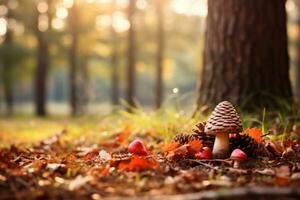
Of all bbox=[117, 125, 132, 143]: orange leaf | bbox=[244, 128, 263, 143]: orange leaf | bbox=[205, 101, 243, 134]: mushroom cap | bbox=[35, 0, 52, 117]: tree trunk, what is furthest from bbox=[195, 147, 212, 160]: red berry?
bbox=[35, 0, 52, 117]: tree trunk

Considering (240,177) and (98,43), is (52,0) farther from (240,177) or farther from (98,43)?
(240,177)

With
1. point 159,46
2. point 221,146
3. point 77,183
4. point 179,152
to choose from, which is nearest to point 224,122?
point 221,146

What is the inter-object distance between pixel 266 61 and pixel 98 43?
70.7 feet

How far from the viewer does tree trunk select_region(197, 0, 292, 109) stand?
5988 mm

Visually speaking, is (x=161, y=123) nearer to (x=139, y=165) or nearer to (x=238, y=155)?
(x=238, y=155)

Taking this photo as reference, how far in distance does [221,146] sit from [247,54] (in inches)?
101

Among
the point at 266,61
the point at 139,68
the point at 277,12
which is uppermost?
the point at 277,12

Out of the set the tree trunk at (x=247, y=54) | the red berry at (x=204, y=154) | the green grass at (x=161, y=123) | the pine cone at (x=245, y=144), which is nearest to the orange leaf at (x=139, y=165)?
the red berry at (x=204, y=154)

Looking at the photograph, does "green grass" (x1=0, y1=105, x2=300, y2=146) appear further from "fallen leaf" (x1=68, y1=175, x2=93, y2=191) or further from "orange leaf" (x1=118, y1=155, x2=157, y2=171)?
"fallen leaf" (x1=68, y1=175, x2=93, y2=191)

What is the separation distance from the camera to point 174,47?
28.0 meters

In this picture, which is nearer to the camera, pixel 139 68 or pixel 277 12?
pixel 277 12

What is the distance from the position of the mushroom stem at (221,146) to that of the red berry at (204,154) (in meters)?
0.05

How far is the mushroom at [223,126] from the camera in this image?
3531 millimetres

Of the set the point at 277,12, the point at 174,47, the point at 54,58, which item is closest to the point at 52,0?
the point at 54,58
